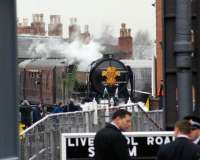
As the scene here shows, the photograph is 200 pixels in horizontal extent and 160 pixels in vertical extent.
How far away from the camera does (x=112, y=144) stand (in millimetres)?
7293

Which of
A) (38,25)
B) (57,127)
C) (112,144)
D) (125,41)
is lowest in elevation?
(57,127)

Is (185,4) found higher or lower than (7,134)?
higher

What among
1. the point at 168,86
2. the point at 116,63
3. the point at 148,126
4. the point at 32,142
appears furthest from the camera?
the point at 116,63

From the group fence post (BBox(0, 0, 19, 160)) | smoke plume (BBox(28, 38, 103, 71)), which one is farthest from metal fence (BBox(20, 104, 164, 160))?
smoke plume (BBox(28, 38, 103, 71))

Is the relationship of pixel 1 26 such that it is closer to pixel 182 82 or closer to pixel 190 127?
pixel 190 127

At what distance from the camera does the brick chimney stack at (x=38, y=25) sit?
136 metres

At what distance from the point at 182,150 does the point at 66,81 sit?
4409 centimetres

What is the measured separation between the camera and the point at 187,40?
7262 millimetres

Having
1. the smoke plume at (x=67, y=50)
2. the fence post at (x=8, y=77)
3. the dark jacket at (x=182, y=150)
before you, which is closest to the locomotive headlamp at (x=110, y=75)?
the dark jacket at (x=182, y=150)

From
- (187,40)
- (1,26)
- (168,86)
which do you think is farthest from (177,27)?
(1,26)

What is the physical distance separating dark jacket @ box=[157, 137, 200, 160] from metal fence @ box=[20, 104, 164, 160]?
683 cm

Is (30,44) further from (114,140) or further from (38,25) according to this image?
(114,140)

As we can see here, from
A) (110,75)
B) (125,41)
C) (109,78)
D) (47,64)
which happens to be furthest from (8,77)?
(125,41)

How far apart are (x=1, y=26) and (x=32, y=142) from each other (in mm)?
8308
